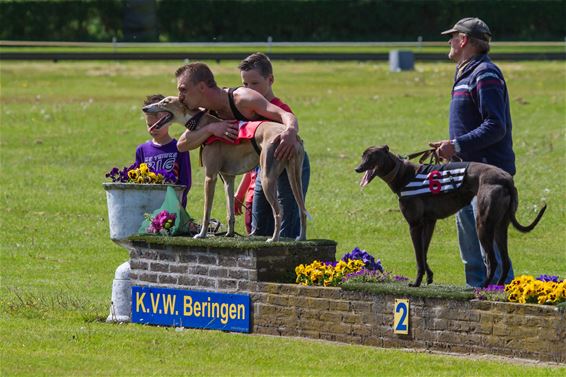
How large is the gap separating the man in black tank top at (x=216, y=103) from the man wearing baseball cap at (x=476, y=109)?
4.17 ft

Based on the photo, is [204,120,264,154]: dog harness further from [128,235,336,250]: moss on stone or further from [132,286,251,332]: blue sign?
[132,286,251,332]: blue sign

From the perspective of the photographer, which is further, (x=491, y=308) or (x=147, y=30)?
(x=491, y=308)

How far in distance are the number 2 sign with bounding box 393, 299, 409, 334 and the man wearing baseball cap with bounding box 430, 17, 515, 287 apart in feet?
2.83

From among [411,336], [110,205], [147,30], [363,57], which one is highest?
[363,57]

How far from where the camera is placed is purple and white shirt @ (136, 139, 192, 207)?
37.6 ft

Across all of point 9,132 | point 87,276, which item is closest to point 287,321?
point 87,276

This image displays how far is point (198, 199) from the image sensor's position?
20344 mm

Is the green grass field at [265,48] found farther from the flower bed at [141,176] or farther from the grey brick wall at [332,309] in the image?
the grey brick wall at [332,309]

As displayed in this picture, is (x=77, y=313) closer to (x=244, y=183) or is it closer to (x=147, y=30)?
(x=244, y=183)

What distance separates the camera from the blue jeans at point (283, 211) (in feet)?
36.0

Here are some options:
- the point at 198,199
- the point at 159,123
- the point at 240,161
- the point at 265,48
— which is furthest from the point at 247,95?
the point at 265,48

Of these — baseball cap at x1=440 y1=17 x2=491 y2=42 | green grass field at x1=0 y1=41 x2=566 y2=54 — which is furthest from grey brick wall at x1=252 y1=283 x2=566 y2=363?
green grass field at x1=0 y1=41 x2=566 y2=54

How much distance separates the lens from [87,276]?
14805mm

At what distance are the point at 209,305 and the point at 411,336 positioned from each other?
1798 millimetres
